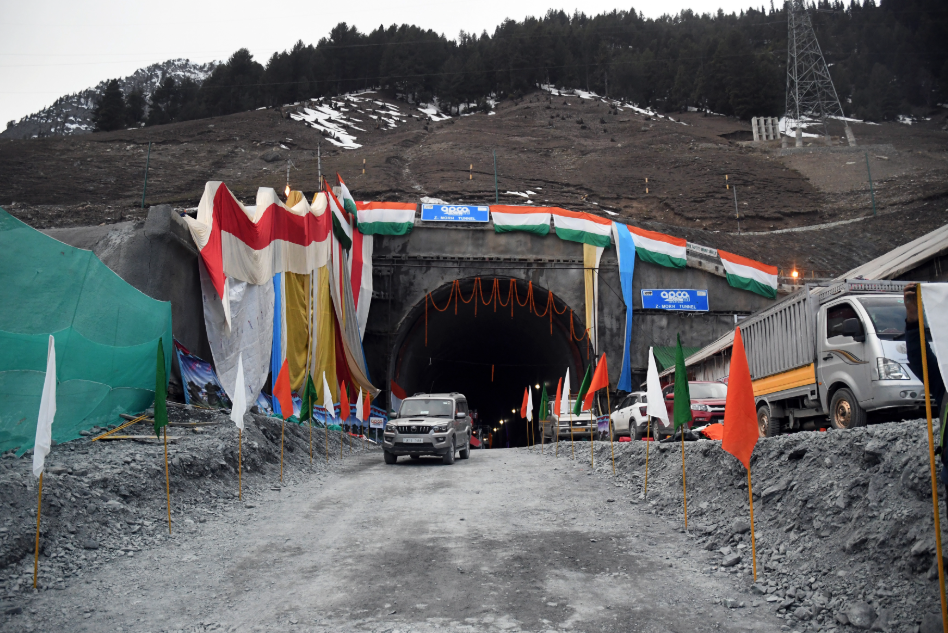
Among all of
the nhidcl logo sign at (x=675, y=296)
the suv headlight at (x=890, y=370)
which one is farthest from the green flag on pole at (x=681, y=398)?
the nhidcl logo sign at (x=675, y=296)

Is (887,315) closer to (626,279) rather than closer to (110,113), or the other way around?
(626,279)

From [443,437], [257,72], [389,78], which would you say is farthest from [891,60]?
[443,437]

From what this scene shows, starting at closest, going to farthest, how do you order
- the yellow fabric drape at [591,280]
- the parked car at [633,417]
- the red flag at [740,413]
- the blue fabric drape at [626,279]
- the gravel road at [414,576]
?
the gravel road at [414,576] → the red flag at [740,413] → the parked car at [633,417] → the blue fabric drape at [626,279] → the yellow fabric drape at [591,280]

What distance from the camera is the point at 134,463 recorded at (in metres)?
9.20

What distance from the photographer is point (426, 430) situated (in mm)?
16203

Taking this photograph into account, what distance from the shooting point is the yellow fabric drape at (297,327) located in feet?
64.2

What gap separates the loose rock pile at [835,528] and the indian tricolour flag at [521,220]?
21.9m

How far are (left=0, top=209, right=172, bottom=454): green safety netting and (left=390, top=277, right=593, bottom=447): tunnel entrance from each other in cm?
1857

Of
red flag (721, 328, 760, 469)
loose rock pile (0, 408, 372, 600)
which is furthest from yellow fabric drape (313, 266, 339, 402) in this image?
red flag (721, 328, 760, 469)

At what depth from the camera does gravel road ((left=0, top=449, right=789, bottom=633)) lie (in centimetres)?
530

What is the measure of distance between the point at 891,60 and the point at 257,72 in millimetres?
106002

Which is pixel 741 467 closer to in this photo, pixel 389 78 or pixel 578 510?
pixel 578 510

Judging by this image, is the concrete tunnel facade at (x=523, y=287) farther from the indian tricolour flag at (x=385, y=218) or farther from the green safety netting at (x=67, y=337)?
the green safety netting at (x=67, y=337)

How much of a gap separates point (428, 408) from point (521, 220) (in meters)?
14.9
